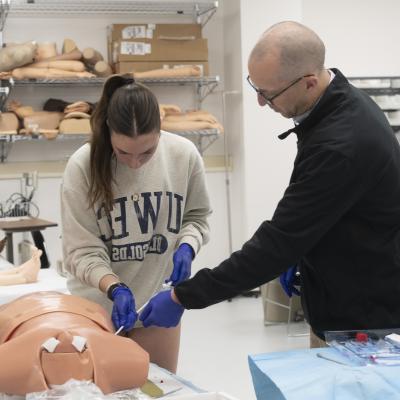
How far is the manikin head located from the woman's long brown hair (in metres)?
0.30

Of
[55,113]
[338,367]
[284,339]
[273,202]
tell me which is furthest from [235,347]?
[338,367]

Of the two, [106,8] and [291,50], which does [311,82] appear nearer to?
[291,50]

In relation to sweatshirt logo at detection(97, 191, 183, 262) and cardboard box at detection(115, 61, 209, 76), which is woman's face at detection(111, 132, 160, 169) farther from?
cardboard box at detection(115, 61, 209, 76)

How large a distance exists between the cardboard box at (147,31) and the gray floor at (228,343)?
2.04 m

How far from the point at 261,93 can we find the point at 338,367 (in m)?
0.65

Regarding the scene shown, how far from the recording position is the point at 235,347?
4.05m

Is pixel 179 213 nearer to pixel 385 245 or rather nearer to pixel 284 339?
pixel 385 245

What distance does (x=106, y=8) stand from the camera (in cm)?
519

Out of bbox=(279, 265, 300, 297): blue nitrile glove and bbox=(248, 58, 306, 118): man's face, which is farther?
bbox=(279, 265, 300, 297): blue nitrile glove

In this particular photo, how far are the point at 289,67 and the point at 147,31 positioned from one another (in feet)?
Answer: 12.1

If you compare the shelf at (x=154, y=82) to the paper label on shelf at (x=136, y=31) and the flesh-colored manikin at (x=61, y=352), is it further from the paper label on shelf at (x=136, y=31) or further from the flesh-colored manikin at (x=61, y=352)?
the flesh-colored manikin at (x=61, y=352)

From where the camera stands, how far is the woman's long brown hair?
174cm

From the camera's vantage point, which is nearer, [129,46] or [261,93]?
[261,93]

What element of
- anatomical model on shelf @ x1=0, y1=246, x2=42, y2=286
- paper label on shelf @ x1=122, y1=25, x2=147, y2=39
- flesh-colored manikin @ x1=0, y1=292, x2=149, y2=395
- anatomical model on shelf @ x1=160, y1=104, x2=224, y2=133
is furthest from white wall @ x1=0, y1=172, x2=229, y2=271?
flesh-colored manikin @ x1=0, y1=292, x2=149, y2=395
